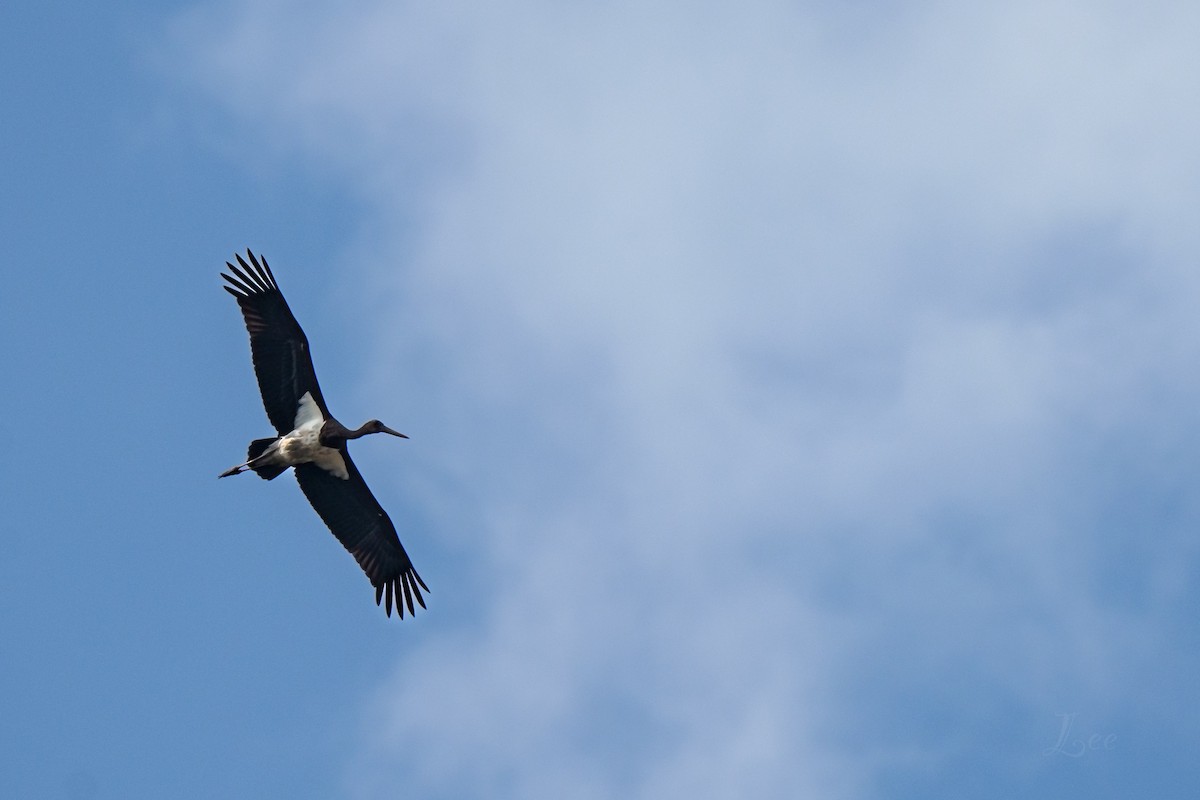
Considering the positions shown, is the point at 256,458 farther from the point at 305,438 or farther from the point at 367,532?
the point at 367,532

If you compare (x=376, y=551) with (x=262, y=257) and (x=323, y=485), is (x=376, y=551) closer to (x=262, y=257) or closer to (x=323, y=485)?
(x=323, y=485)

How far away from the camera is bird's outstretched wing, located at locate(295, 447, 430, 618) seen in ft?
124

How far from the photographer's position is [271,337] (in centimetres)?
3644

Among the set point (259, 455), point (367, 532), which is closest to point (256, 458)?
point (259, 455)

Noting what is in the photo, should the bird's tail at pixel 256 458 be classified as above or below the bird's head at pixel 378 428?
below

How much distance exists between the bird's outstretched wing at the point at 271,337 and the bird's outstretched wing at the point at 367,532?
1922 millimetres

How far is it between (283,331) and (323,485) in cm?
316

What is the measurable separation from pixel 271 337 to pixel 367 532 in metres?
4.36

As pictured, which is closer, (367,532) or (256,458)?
(256,458)

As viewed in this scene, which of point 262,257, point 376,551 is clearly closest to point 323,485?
point 376,551

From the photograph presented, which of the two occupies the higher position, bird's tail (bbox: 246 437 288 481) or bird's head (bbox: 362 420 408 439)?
bird's head (bbox: 362 420 408 439)

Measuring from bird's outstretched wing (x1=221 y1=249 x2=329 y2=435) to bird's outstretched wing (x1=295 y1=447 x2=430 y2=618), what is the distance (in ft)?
6.31

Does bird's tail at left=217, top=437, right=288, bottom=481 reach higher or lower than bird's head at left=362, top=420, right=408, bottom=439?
lower

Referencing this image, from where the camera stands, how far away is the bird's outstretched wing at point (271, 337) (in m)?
36.4
